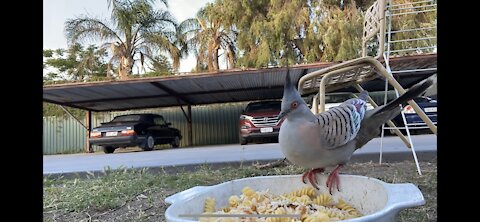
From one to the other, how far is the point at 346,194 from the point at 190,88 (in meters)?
5.63

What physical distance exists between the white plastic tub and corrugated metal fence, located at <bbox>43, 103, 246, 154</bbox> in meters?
7.63

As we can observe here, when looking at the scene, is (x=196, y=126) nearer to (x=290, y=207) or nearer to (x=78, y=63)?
(x=78, y=63)

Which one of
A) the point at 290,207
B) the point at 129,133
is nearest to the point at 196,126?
the point at 129,133

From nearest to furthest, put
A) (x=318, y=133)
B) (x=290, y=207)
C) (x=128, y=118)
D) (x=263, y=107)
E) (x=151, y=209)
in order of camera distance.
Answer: (x=290, y=207) → (x=318, y=133) → (x=151, y=209) → (x=263, y=107) → (x=128, y=118)

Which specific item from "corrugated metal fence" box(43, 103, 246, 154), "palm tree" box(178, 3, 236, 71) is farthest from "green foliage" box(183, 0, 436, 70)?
"corrugated metal fence" box(43, 103, 246, 154)

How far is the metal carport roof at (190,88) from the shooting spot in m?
4.94

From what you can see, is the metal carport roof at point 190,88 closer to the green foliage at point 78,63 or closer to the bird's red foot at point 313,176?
the green foliage at point 78,63

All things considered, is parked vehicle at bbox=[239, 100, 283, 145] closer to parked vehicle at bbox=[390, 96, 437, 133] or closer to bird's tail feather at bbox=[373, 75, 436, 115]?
parked vehicle at bbox=[390, 96, 437, 133]

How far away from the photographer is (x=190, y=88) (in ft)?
20.6

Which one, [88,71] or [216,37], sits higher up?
[216,37]

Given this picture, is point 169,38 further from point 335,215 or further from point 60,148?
point 335,215

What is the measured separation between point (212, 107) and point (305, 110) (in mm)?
8274
